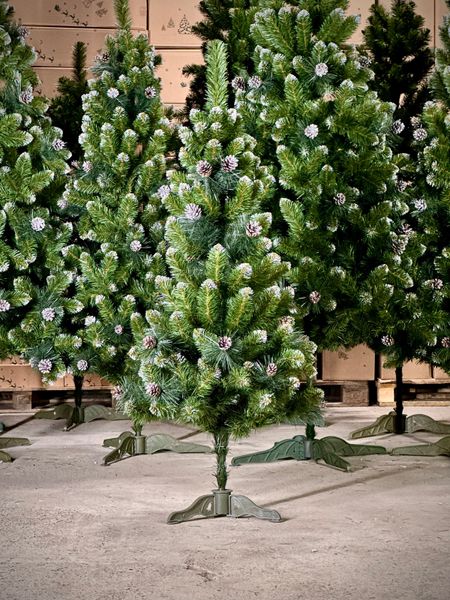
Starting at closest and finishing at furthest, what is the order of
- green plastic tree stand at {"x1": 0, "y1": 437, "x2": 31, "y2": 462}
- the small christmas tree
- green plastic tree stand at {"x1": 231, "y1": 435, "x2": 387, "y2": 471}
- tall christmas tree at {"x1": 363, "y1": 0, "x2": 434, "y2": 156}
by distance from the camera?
green plastic tree stand at {"x1": 231, "y1": 435, "x2": 387, "y2": 471} → green plastic tree stand at {"x1": 0, "y1": 437, "x2": 31, "y2": 462} → tall christmas tree at {"x1": 363, "y1": 0, "x2": 434, "y2": 156} → the small christmas tree

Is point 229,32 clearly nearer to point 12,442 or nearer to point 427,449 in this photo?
point 427,449

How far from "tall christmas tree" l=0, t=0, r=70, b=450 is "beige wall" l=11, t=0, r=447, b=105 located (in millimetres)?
2806

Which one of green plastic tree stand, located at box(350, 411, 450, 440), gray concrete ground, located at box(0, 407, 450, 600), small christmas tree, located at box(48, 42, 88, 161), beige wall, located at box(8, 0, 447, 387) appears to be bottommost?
gray concrete ground, located at box(0, 407, 450, 600)

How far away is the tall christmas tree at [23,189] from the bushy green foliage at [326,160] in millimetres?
1664

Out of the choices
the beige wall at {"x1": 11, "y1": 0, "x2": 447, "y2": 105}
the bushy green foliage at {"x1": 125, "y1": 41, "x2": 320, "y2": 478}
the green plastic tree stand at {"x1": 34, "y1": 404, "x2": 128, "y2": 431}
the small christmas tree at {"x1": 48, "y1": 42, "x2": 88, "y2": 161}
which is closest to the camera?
the bushy green foliage at {"x1": 125, "y1": 41, "x2": 320, "y2": 478}

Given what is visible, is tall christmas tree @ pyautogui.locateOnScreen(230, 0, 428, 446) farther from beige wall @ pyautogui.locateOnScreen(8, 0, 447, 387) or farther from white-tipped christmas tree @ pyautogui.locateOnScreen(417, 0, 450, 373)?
beige wall @ pyautogui.locateOnScreen(8, 0, 447, 387)

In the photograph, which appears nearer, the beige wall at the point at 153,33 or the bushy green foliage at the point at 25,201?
the bushy green foliage at the point at 25,201

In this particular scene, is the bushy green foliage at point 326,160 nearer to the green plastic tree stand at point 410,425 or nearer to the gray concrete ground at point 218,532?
the gray concrete ground at point 218,532

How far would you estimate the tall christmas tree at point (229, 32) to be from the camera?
8.09 meters

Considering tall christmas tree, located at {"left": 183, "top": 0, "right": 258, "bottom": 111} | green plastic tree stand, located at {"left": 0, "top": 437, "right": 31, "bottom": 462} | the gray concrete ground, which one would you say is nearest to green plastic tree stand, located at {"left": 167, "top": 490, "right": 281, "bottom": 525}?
the gray concrete ground

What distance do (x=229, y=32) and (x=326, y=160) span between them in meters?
1.59

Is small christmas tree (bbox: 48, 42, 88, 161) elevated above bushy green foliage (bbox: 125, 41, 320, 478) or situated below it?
above

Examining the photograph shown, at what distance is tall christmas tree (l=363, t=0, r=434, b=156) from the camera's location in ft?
28.7

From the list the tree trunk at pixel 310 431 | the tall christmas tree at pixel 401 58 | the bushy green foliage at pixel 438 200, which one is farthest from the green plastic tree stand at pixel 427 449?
the tall christmas tree at pixel 401 58
